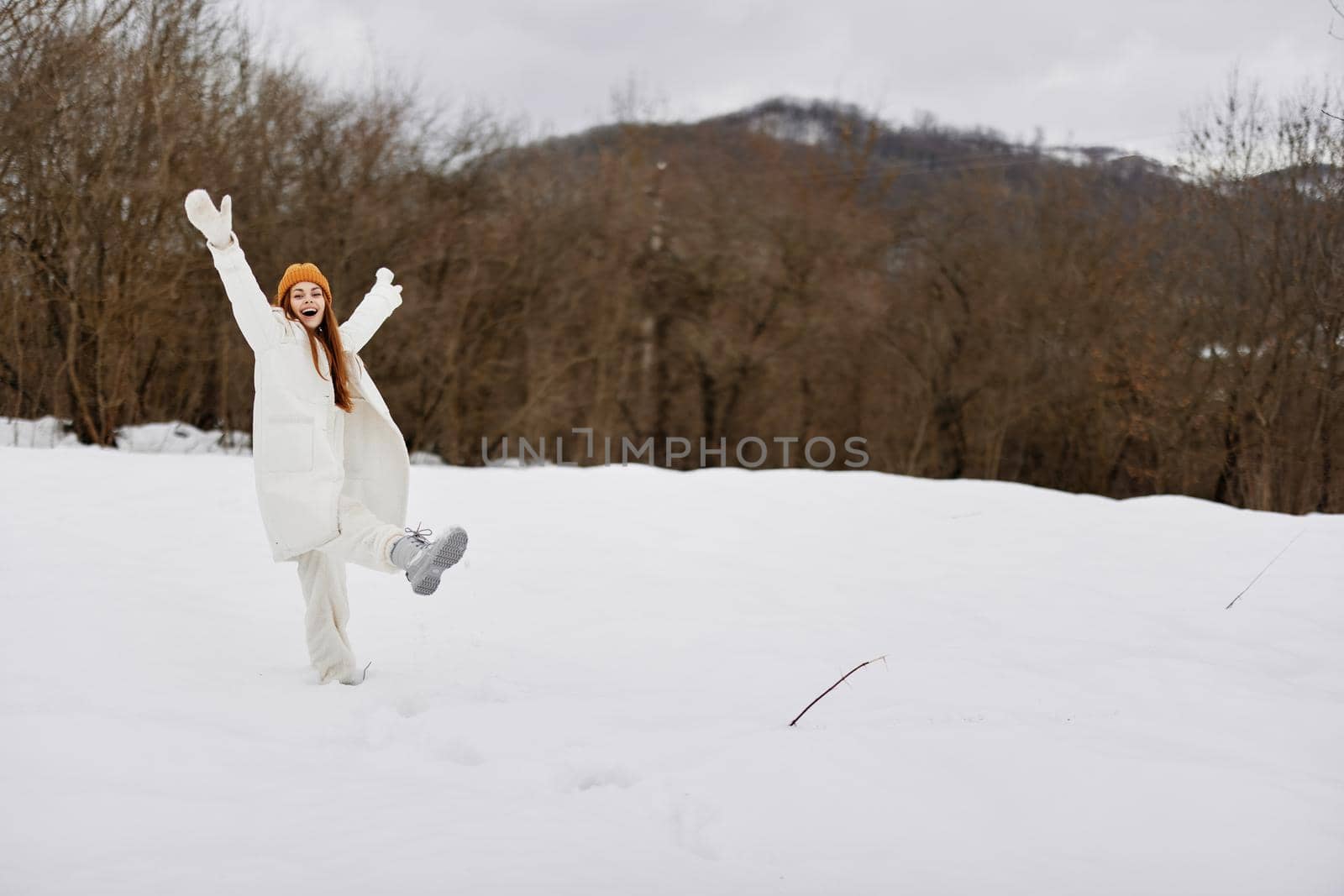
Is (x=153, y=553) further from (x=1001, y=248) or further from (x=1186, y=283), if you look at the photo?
(x=1001, y=248)

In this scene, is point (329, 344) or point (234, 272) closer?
point (234, 272)

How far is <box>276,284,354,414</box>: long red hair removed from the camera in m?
4.51

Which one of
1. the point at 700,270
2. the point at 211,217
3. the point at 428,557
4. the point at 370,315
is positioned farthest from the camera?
the point at 700,270

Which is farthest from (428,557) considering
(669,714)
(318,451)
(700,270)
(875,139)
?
(875,139)

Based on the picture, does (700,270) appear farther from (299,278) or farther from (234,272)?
(234,272)

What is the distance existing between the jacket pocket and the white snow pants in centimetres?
27

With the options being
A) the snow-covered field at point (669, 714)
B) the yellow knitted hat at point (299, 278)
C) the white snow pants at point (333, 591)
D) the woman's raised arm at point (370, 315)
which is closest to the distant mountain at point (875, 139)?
the snow-covered field at point (669, 714)

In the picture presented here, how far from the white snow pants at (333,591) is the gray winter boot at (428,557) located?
9.3 inches

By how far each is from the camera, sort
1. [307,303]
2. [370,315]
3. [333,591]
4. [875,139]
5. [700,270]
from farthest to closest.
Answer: [875,139], [700,270], [370,315], [333,591], [307,303]

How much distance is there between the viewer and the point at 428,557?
413cm

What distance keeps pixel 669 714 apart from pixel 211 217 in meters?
2.79

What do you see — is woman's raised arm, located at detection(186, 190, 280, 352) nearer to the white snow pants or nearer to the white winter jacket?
the white winter jacket

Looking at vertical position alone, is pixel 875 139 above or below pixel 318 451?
above

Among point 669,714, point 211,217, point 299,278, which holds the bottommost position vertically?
A: point 669,714
